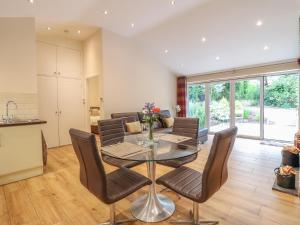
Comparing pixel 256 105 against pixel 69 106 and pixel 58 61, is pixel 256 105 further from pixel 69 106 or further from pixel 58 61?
pixel 58 61

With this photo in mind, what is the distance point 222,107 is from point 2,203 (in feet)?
19.5

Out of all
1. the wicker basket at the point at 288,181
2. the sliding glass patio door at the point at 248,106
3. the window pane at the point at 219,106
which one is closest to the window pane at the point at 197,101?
the window pane at the point at 219,106

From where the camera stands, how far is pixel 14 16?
3.19 meters

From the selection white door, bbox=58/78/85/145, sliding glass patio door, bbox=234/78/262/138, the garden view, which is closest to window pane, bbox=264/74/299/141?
the garden view

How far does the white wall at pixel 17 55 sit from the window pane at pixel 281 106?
19.3 ft

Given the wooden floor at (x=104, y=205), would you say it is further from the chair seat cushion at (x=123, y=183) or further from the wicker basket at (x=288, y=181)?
the chair seat cushion at (x=123, y=183)

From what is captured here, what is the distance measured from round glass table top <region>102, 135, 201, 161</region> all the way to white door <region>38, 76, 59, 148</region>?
3513mm

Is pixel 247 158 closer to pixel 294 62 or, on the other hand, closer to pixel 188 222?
pixel 188 222

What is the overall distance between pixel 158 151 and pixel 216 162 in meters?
0.58

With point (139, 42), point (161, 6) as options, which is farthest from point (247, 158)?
point (139, 42)

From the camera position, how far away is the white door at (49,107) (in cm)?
450

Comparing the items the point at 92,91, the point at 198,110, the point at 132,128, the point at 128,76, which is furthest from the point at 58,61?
the point at 198,110

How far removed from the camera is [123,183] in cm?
170

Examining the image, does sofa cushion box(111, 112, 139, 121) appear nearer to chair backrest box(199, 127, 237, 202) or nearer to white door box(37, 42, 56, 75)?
white door box(37, 42, 56, 75)
